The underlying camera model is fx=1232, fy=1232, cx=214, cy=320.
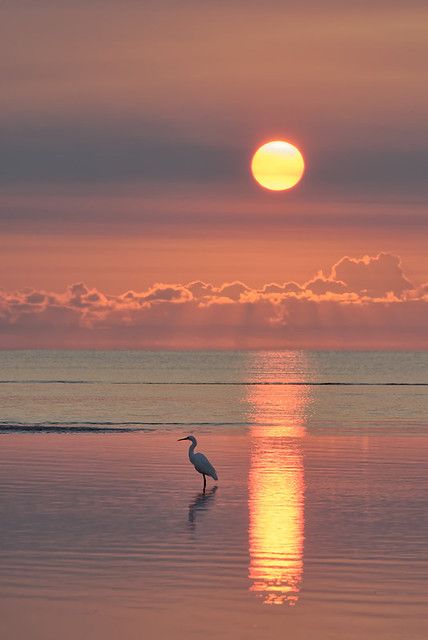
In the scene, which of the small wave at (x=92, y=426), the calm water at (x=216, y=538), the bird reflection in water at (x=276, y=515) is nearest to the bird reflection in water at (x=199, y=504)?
the calm water at (x=216, y=538)

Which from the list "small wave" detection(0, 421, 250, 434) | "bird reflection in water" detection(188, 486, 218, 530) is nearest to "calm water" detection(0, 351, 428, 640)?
"bird reflection in water" detection(188, 486, 218, 530)

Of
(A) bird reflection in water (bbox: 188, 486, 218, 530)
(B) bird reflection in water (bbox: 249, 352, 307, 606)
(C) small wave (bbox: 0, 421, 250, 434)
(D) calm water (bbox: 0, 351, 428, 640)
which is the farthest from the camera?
(C) small wave (bbox: 0, 421, 250, 434)

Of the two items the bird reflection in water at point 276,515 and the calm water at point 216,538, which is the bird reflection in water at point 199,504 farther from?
the bird reflection in water at point 276,515

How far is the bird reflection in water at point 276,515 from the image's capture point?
18.0 meters

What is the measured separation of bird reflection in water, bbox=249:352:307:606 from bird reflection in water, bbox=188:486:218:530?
0.94m

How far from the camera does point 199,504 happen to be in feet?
88.3

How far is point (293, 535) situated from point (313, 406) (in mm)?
58166

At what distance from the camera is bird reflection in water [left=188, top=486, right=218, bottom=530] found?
80.2 feet

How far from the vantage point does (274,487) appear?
30250mm

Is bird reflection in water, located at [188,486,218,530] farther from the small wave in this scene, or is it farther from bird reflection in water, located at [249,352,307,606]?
the small wave

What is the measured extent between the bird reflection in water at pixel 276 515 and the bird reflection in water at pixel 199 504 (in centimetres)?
94

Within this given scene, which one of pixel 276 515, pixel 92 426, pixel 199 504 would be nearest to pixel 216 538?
pixel 276 515

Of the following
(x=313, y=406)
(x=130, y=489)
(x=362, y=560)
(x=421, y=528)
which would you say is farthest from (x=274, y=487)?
(x=313, y=406)

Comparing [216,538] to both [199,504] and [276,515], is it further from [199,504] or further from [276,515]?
[199,504]
